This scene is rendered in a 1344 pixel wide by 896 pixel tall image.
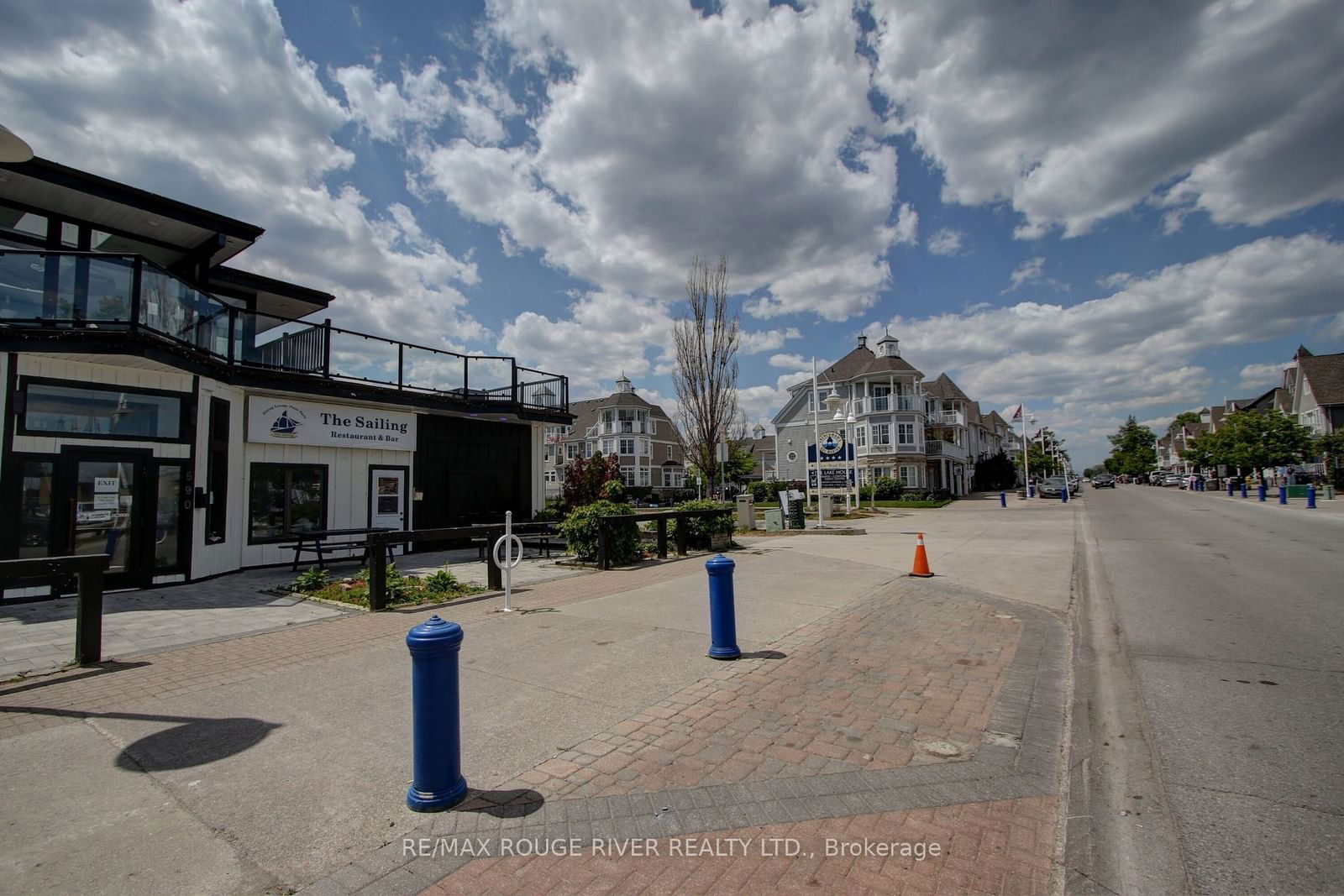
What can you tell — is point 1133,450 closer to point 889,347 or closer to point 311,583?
point 889,347

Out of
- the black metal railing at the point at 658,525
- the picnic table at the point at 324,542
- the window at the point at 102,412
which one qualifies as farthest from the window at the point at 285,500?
the black metal railing at the point at 658,525

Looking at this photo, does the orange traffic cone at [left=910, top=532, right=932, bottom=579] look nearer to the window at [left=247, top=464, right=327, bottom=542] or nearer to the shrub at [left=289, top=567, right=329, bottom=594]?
the shrub at [left=289, top=567, right=329, bottom=594]

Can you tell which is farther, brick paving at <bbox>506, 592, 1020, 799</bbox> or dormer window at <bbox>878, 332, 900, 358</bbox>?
dormer window at <bbox>878, 332, 900, 358</bbox>

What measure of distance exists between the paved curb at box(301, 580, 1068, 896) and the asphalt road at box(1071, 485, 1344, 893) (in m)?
0.44

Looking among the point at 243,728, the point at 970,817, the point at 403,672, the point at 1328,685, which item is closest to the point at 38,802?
the point at 243,728

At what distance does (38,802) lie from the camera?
134 inches

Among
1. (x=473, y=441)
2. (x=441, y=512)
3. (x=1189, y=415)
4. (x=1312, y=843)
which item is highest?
(x=1189, y=415)

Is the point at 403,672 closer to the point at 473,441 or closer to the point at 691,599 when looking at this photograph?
the point at 691,599

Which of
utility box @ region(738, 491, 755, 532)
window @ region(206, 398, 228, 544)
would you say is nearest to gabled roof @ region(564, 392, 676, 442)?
utility box @ region(738, 491, 755, 532)

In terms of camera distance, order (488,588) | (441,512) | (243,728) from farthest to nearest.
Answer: (441,512) → (488,588) → (243,728)

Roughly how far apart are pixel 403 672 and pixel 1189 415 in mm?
133491

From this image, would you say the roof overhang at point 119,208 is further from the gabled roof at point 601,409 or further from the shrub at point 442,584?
the gabled roof at point 601,409

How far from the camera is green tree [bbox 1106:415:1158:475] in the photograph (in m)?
107

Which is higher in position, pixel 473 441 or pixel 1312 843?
pixel 473 441
